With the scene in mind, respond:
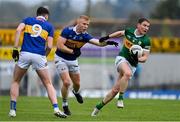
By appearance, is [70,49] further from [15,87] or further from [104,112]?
[15,87]

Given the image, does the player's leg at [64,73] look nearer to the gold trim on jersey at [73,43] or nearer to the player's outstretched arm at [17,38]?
the gold trim on jersey at [73,43]

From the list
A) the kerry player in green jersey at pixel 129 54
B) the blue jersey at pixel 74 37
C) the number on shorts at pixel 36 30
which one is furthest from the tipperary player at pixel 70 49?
the number on shorts at pixel 36 30

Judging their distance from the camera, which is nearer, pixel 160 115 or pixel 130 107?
pixel 160 115

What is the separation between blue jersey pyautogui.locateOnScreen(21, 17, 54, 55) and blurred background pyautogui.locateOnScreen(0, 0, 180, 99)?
2177 centimetres

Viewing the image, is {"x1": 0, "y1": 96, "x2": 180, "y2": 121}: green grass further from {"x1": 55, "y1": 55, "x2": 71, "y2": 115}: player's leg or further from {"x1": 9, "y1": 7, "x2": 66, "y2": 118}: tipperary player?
{"x1": 9, "y1": 7, "x2": 66, "y2": 118}: tipperary player

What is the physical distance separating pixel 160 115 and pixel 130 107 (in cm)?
353

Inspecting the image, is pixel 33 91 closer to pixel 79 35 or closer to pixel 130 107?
pixel 130 107

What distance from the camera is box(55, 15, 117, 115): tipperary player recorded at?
20.2 m

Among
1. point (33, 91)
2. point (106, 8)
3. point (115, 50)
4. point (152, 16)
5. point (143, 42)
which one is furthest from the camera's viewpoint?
point (106, 8)

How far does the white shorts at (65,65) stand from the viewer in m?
20.7

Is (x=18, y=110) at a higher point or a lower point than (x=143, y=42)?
lower

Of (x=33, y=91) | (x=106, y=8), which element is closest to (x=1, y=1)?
(x=106, y=8)

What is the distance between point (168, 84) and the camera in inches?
2248

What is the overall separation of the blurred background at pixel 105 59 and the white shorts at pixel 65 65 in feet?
63.9
